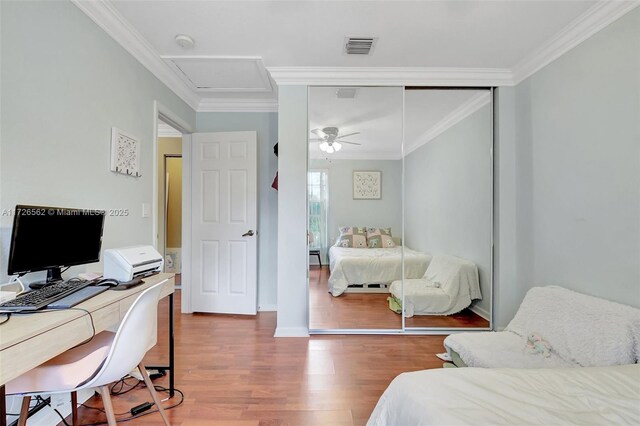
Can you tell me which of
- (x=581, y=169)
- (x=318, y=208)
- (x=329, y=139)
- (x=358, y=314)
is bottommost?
(x=358, y=314)

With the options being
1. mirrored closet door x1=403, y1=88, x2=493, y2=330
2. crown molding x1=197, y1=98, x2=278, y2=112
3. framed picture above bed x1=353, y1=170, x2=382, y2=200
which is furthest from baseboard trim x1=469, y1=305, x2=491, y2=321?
crown molding x1=197, y1=98, x2=278, y2=112

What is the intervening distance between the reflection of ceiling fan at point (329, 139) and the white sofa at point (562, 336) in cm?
207

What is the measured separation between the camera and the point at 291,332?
111 inches

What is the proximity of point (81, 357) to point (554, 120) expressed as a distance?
3.50 meters

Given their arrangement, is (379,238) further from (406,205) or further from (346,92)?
(346,92)

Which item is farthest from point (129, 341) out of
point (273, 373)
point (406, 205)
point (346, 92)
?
point (346, 92)

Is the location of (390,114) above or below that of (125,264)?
above

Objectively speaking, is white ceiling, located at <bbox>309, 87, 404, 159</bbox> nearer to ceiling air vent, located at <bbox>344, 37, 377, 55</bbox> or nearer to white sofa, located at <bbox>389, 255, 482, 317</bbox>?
ceiling air vent, located at <bbox>344, 37, 377, 55</bbox>

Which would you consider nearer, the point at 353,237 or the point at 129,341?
Result: the point at 129,341

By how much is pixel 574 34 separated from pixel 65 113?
3492 millimetres

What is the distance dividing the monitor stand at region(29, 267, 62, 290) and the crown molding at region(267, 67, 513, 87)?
230cm

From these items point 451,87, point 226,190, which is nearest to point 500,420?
point 451,87

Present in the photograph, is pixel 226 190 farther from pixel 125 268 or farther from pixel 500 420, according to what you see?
pixel 500 420

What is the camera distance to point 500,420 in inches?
36.8
